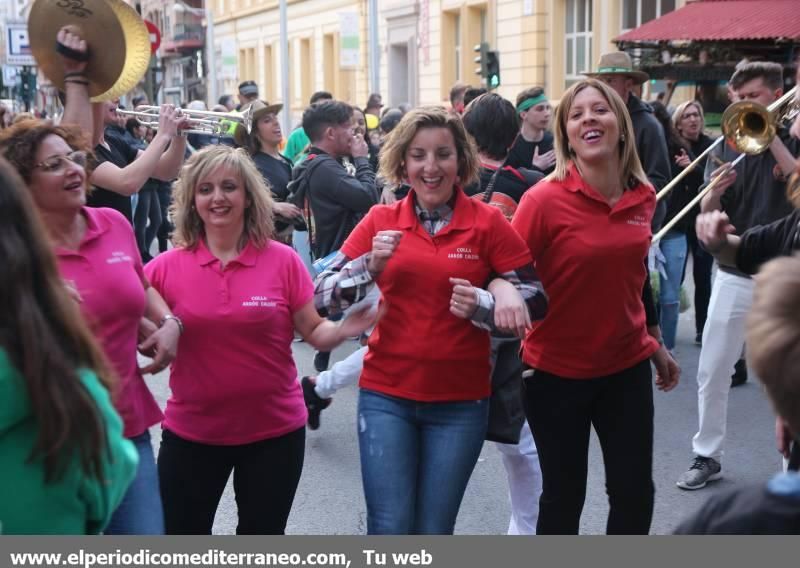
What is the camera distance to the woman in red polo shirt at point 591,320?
3.76 m

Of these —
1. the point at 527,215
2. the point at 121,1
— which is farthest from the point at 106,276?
the point at 121,1

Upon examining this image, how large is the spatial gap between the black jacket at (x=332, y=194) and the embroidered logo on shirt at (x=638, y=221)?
3137 millimetres

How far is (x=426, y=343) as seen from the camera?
3.56 m

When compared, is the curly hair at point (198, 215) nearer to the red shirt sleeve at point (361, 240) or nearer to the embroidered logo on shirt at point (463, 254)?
the red shirt sleeve at point (361, 240)

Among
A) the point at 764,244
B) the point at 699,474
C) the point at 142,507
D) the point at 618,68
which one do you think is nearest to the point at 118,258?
the point at 142,507

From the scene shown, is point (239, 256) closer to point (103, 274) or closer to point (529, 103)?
point (103, 274)

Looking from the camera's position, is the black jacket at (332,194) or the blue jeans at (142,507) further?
the black jacket at (332,194)

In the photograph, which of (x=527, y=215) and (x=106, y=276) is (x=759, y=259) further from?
(x=106, y=276)

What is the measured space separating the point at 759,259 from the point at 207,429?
188 centimetres

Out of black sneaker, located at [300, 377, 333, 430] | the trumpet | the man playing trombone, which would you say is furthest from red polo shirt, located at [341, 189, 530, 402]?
the trumpet

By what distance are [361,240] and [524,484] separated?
1494 mm

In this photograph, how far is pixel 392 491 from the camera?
3.57 metres

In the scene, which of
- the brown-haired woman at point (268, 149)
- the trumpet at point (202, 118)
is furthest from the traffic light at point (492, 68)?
the trumpet at point (202, 118)
